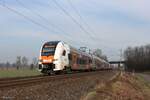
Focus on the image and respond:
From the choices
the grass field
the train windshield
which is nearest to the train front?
the train windshield

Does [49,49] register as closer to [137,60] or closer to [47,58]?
[47,58]

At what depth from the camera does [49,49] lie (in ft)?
116

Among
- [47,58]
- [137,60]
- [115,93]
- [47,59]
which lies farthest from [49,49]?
[137,60]

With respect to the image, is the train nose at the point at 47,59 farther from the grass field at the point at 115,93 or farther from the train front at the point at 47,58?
the grass field at the point at 115,93

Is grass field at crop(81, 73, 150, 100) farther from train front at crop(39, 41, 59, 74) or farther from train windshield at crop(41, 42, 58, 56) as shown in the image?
train windshield at crop(41, 42, 58, 56)

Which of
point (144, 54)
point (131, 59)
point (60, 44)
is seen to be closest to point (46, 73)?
point (60, 44)

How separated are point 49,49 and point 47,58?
1194mm

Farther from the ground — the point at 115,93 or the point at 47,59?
the point at 47,59

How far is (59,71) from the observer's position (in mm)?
36938

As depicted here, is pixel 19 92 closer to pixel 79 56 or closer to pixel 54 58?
pixel 54 58

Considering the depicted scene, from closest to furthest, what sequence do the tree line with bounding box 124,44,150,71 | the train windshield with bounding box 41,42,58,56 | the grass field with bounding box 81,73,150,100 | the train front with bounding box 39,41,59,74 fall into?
the grass field with bounding box 81,73,150,100 → the train front with bounding box 39,41,59,74 → the train windshield with bounding box 41,42,58,56 → the tree line with bounding box 124,44,150,71

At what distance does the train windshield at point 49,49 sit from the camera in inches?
1377

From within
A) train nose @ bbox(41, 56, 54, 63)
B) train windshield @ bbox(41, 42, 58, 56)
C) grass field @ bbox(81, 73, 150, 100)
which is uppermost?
train windshield @ bbox(41, 42, 58, 56)

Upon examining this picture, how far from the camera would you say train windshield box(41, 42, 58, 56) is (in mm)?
34969
